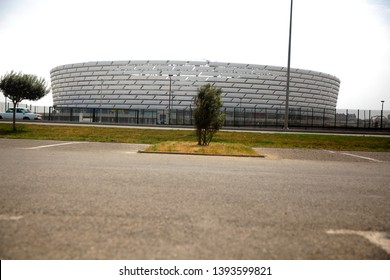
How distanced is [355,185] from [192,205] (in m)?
3.51

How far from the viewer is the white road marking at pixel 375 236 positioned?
9.00 feet

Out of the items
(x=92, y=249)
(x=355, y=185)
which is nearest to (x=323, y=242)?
(x=92, y=249)

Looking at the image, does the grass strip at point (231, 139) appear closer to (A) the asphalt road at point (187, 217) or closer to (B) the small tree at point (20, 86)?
(B) the small tree at point (20, 86)

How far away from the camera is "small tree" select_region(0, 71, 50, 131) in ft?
71.6

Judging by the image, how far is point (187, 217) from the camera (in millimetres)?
3385

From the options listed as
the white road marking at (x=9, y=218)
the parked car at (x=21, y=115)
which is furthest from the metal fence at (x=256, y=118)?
the white road marking at (x=9, y=218)

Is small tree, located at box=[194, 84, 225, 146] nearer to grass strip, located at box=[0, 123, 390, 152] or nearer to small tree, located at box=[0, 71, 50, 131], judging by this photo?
grass strip, located at box=[0, 123, 390, 152]

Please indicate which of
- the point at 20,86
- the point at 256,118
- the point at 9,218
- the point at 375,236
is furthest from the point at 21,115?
the point at 375,236

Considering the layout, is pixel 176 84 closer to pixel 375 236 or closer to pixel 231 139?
pixel 231 139

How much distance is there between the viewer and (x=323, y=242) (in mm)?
2762

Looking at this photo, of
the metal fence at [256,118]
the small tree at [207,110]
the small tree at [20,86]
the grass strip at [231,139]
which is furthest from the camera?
the metal fence at [256,118]

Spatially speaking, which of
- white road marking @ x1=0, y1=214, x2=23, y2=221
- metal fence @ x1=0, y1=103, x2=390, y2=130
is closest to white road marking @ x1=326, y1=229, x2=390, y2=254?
white road marking @ x1=0, y1=214, x2=23, y2=221

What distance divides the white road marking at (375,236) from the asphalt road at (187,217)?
0.01 metres

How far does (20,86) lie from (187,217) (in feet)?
74.8
